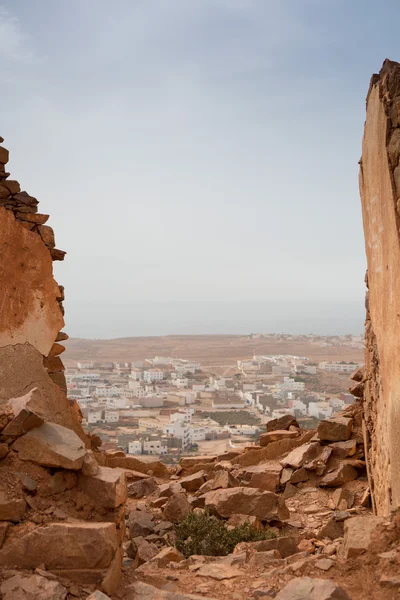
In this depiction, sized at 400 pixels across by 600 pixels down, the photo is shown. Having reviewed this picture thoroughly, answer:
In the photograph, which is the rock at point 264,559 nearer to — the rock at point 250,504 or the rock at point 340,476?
the rock at point 250,504

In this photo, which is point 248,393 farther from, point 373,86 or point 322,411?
point 373,86

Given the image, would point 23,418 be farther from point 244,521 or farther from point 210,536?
point 244,521

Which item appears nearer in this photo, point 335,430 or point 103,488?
point 103,488

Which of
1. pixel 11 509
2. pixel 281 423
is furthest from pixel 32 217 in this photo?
pixel 281 423

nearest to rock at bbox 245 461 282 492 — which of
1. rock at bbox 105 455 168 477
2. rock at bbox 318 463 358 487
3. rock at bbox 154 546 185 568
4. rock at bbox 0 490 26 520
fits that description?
rock at bbox 318 463 358 487

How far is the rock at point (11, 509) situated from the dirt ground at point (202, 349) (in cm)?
4277

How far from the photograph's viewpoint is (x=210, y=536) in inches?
214

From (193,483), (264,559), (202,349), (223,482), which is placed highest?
(264,559)

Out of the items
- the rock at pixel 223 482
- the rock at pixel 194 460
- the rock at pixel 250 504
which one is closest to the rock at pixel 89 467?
the rock at pixel 250 504

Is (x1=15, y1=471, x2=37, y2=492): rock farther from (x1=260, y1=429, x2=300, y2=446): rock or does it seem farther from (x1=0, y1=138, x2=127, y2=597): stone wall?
(x1=260, y1=429, x2=300, y2=446): rock

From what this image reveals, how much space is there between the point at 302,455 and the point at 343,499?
135 cm

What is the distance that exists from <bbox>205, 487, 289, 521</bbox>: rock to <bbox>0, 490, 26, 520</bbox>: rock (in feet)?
11.2

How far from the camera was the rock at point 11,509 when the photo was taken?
3572 mm

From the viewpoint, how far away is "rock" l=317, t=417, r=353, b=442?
28.3 feet
